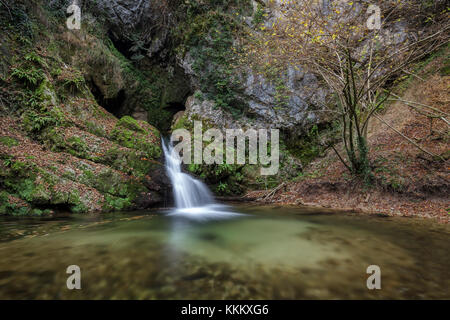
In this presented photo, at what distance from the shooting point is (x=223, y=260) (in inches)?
109

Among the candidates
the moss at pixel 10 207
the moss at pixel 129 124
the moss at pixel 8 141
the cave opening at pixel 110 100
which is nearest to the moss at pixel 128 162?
the moss at pixel 129 124

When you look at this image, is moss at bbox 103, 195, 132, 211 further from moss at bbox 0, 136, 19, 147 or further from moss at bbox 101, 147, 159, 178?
moss at bbox 0, 136, 19, 147

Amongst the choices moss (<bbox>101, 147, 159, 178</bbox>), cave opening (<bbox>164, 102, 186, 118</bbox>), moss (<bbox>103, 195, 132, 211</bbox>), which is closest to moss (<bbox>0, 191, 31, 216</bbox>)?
moss (<bbox>103, 195, 132, 211</bbox>)

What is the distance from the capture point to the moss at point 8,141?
615 cm

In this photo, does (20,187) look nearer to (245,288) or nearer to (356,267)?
(245,288)

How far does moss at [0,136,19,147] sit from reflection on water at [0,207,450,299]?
9.02ft

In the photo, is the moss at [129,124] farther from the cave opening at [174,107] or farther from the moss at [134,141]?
the cave opening at [174,107]

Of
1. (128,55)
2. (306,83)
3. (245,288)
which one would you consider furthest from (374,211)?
(128,55)

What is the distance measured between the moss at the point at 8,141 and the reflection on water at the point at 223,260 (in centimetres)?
275

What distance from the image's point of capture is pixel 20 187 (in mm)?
5605

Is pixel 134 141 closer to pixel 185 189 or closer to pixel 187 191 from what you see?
pixel 185 189

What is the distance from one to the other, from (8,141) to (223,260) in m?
7.69

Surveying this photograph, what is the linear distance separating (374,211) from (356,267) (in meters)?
4.66

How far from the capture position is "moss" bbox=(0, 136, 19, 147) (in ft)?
20.2
